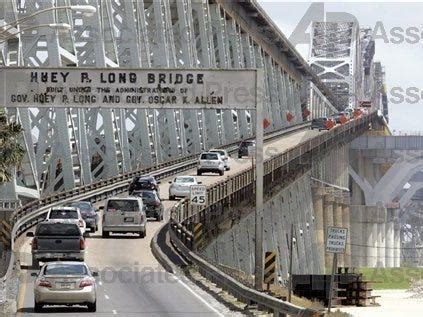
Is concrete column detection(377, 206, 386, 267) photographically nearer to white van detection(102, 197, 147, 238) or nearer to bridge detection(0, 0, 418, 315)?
bridge detection(0, 0, 418, 315)

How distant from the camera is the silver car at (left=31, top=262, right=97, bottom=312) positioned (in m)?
30.2

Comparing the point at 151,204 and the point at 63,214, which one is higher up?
the point at 63,214

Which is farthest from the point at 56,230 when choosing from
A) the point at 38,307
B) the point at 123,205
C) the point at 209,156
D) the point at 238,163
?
the point at 238,163

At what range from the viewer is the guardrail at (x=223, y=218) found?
28.7 metres

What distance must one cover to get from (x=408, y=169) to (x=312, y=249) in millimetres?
67848

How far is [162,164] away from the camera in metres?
90.2

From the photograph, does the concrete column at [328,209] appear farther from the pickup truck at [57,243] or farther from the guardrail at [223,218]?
the pickup truck at [57,243]

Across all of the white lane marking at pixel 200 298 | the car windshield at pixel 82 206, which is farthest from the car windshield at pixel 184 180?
the white lane marking at pixel 200 298

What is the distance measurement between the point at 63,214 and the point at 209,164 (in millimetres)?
39348

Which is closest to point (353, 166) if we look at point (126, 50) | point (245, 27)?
point (245, 27)

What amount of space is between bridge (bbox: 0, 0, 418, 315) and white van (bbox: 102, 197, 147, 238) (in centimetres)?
55

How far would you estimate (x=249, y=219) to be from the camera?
2911 inches

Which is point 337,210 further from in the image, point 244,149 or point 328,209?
point 244,149

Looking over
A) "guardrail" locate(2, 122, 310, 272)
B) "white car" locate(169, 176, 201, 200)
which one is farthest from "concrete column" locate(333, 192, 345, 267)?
"white car" locate(169, 176, 201, 200)
